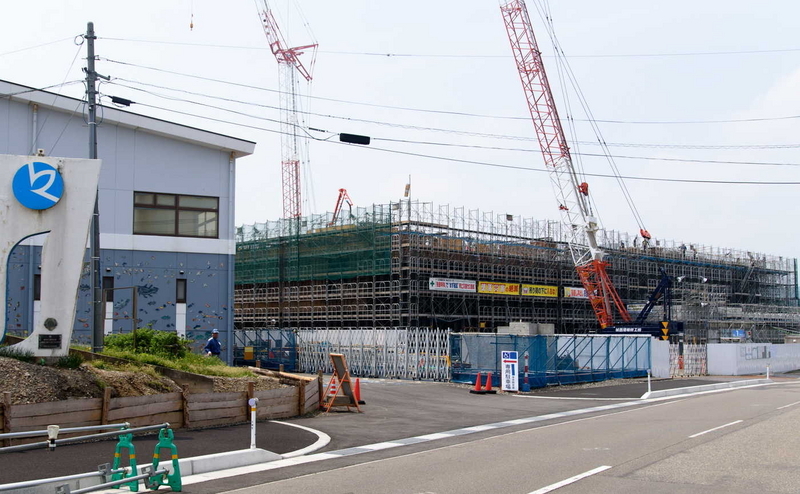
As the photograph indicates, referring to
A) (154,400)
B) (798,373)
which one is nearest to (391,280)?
(798,373)

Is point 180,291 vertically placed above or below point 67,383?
above

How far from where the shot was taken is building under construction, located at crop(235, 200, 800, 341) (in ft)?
173

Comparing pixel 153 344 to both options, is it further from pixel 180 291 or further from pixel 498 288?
pixel 498 288

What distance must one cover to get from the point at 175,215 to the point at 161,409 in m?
17.5

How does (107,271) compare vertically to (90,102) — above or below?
below

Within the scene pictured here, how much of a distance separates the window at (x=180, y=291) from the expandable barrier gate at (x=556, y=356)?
1143 centimetres

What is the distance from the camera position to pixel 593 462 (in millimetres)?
12562

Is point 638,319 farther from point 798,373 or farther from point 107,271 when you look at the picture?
point 107,271

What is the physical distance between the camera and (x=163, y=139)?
31.6 metres

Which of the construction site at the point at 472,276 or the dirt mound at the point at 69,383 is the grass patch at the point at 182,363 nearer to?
the dirt mound at the point at 69,383

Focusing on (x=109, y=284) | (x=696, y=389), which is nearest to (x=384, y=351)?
(x=109, y=284)

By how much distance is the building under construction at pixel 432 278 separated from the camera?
5288cm

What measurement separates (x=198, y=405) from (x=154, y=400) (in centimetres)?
110

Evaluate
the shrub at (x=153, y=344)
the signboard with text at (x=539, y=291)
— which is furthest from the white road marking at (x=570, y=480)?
the signboard with text at (x=539, y=291)
